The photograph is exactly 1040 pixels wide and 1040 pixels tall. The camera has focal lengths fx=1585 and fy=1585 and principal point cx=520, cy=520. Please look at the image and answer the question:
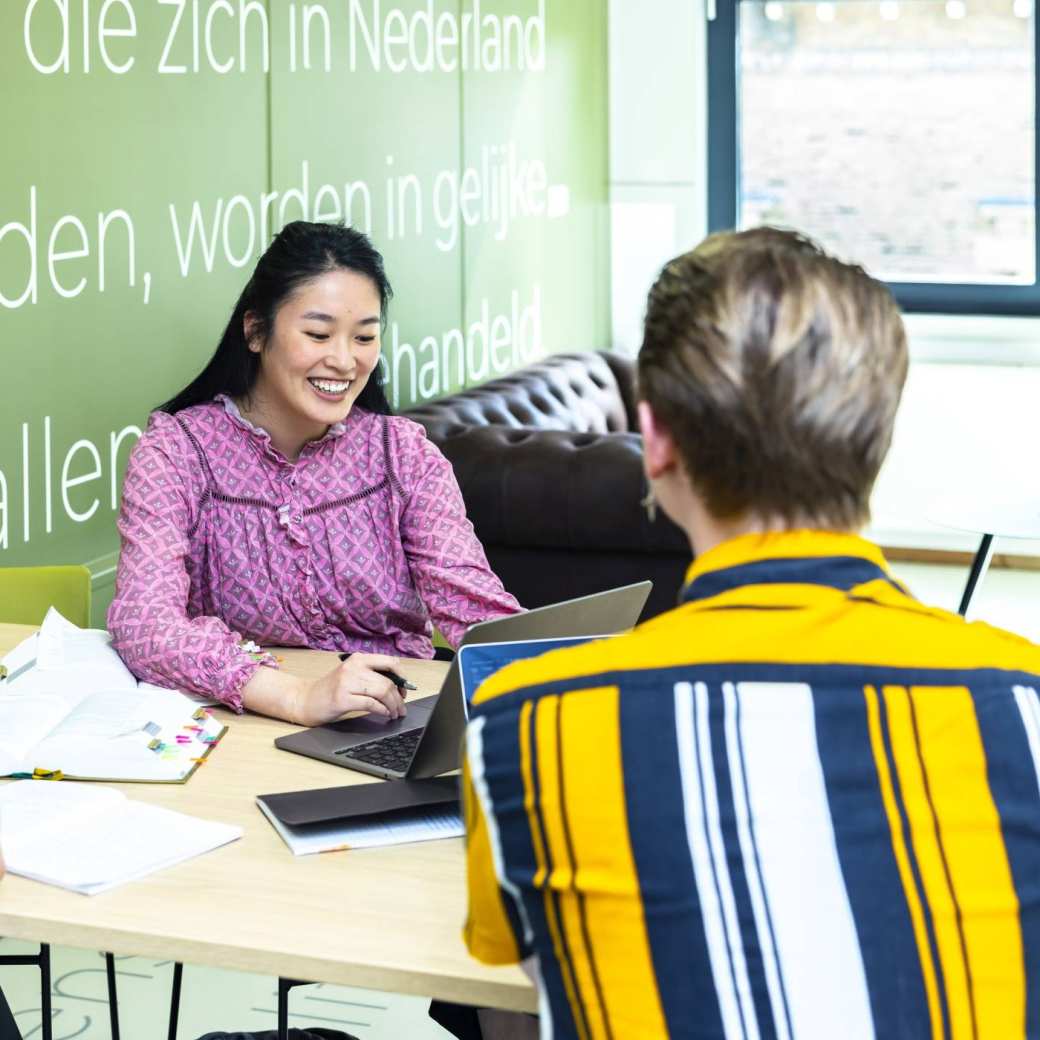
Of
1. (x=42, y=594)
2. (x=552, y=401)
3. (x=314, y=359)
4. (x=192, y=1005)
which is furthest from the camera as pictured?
(x=552, y=401)

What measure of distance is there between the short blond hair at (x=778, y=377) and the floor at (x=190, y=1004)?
1.88 meters

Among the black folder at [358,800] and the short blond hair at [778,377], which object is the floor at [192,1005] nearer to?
the black folder at [358,800]

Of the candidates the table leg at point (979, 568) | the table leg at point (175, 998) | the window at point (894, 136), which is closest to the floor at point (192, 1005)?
the table leg at point (175, 998)

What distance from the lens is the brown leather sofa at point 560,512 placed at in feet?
12.9

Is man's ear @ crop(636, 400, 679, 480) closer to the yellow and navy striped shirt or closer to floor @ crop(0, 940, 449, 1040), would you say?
the yellow and navy striped shirt

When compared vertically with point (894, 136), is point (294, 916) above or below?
below

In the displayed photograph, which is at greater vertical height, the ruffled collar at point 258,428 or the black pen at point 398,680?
the ruffled collar at point 258,428

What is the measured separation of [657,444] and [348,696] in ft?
3.03

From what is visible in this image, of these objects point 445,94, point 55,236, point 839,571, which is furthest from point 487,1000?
point 445,94

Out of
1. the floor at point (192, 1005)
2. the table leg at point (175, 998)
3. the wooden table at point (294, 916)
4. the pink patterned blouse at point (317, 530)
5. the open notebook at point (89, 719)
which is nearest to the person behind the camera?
the wooden table at point (294, 916)

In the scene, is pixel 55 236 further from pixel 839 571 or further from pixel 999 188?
pixel 999 188

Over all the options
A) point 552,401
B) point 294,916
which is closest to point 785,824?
point 294,916

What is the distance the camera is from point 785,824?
3.41 feet

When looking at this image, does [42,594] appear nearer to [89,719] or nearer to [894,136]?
[89,719]
